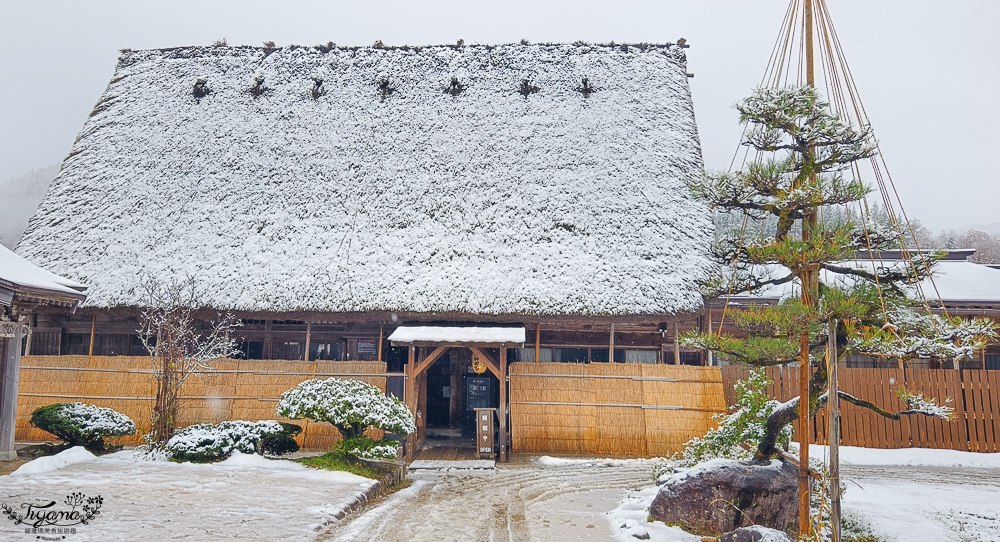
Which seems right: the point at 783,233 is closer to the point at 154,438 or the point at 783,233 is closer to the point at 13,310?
the point at 154,438

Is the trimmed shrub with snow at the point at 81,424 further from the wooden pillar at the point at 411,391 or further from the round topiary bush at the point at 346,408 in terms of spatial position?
the wooden pillar at the point at 411,391

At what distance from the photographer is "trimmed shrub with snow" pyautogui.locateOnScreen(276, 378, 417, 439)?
8.90 metres

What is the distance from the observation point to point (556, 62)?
16.2 m

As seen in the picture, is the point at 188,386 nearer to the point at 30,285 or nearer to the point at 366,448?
the point at 30,285

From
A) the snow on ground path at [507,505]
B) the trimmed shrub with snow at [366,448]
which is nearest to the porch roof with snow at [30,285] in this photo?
the trimmed shrub with snow at [366,448]

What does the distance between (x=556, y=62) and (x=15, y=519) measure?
47.9 ft

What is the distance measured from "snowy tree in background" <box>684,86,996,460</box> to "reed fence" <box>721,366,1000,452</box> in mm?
6641

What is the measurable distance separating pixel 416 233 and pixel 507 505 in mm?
6609

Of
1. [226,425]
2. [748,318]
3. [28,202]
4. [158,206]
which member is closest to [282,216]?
[158,206]

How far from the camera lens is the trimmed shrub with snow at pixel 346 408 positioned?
890 cm

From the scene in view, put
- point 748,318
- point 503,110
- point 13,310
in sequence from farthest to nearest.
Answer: point 503,110
point 13,310
point 748,318

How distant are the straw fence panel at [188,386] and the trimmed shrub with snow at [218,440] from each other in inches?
80.1

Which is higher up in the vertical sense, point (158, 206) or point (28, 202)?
point (28, 202)

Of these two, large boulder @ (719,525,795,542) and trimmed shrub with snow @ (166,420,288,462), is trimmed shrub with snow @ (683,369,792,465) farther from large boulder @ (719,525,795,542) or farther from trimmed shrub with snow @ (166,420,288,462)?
trimmed shrub with snow @ (166,420,288,462)
